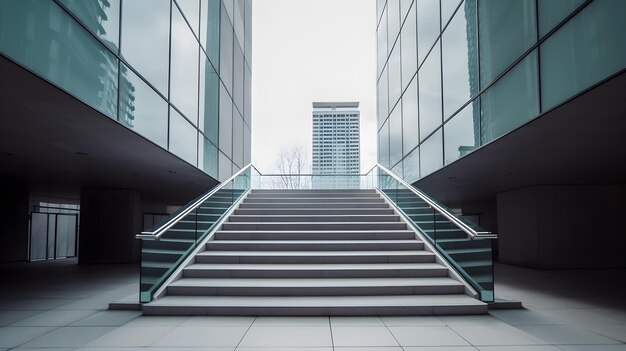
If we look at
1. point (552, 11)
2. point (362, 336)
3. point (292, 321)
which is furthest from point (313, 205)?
point (552, 11)

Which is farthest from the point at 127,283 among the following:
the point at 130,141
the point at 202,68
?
the point at 202,68

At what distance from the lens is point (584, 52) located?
490 cm

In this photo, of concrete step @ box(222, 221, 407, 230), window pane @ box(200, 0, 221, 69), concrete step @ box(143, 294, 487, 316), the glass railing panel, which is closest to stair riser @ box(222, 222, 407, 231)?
concrete step @ box(222, 221, 407, 230)

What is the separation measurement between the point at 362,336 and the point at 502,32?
17.7ft

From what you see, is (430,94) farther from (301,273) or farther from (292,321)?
(292,321)

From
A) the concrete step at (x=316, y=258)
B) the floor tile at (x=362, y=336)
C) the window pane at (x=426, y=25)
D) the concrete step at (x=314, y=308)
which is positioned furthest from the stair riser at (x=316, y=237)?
the window pane at (x=426, y=25)

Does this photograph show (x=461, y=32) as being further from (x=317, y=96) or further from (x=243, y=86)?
(x=317, y=96)

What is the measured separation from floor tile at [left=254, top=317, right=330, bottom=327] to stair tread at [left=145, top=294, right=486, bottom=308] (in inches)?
9.0

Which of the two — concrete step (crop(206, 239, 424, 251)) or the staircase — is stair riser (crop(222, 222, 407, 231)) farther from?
concrete step (crop(206, 239, 424, 251))

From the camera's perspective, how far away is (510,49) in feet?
22.3

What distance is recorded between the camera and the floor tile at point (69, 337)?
4703mm

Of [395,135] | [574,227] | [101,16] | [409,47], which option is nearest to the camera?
[101,16]

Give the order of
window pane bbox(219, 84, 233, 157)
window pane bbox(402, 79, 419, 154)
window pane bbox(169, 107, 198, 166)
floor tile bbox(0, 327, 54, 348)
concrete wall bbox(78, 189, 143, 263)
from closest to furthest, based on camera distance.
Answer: floor tile bbox(0, 327, 54, 348), window pane bbox(169, 107, 198, 166), window pane bbox(402, 79, 419, 154), window pane bbox(219, 84, 233, 157), concrete wall bbox(78, 189, 143, 263)

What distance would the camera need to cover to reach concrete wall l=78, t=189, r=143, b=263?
14406mm
